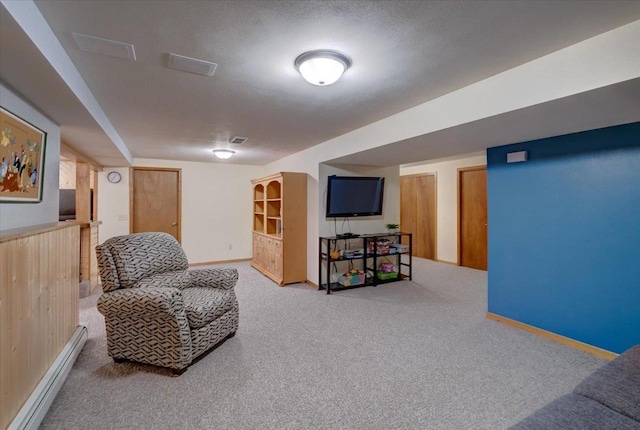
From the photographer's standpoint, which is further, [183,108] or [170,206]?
[170,206]

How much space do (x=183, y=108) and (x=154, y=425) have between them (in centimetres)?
253

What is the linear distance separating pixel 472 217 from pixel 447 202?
0.67m

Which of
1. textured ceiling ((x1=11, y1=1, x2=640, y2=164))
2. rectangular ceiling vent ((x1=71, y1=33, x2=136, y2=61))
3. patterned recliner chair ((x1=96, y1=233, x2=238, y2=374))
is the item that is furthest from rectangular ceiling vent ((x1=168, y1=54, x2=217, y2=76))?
patterned recliner chair ((x1=96, y1=233, x2=238, y2=374))

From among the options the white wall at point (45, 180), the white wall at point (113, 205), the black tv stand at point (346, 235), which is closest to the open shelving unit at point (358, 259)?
the black tv stand at point (346, 235)

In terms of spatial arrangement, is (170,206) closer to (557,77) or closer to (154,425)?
(154,425)

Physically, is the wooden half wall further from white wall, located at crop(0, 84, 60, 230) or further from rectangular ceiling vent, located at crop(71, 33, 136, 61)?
rectangular ceiling vent, located at crop(71, 33, 136, 61)

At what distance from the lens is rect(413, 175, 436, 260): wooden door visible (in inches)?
260

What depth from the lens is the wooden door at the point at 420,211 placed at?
6.62 meters

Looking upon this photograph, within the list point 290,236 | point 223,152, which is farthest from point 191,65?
point 290,236

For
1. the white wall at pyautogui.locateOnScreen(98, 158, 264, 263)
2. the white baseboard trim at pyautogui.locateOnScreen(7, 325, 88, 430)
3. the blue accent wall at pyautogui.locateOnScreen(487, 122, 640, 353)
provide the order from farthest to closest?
the white wall at pyautogui.locateOnScreen(98, 158, 264, 263)
the blue accent wall at pyautogui.locateOnScreen(487, 122, 640, 353)
the white baseboard trim at pyautogui.locateOnScreen(7, 325, 88, 430)

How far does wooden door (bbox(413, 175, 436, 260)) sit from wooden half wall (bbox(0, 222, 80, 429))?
20.5 ft

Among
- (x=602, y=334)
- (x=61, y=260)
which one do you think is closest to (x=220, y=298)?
(x=61, y=260)

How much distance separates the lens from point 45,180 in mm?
2398

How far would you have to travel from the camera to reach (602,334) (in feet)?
8.18
